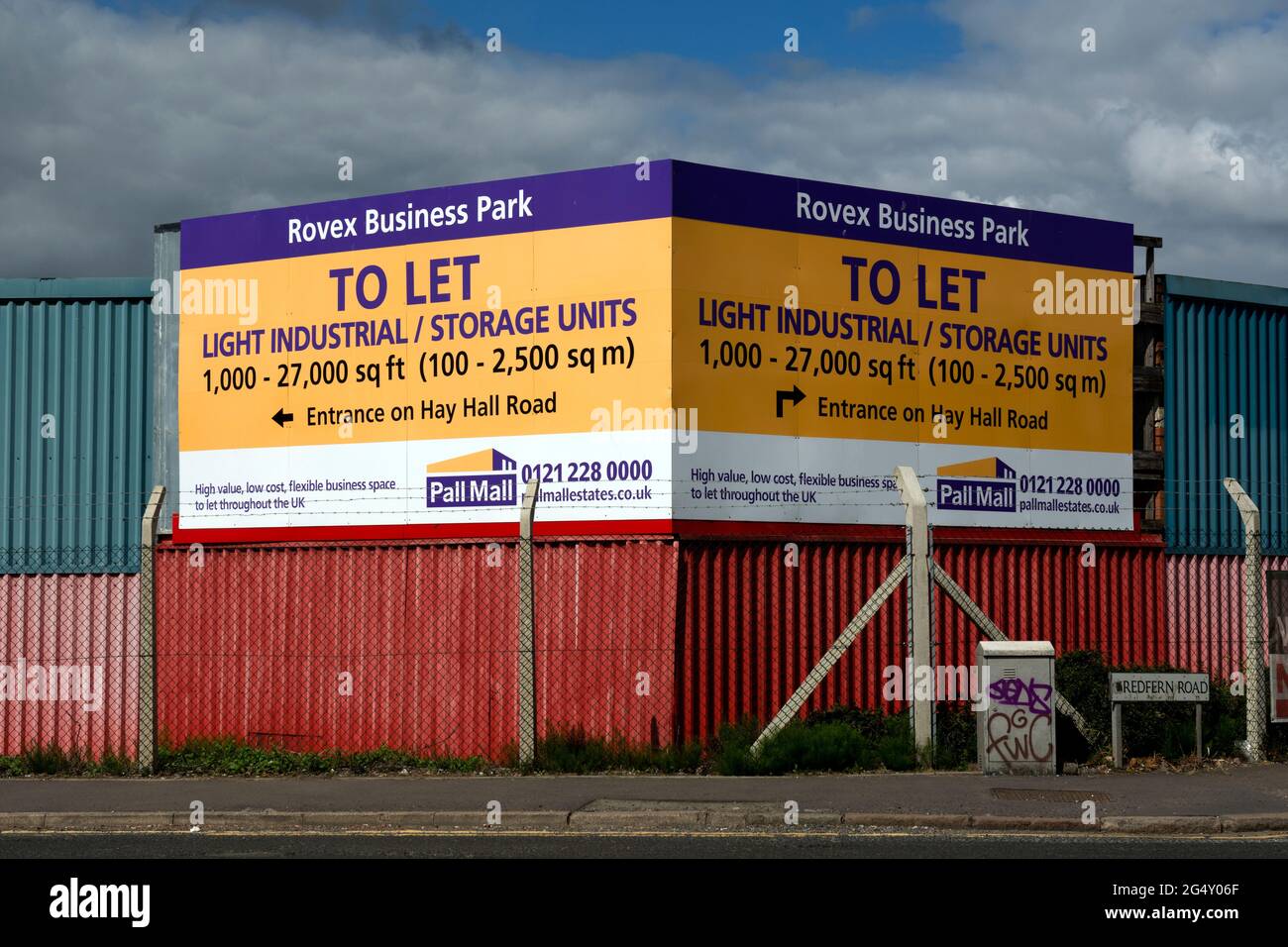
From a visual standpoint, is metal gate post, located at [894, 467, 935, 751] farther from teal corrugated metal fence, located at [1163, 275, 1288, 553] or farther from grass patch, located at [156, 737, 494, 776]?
teal corrugated metal fence, located at [1163, 275, 1288, 553]

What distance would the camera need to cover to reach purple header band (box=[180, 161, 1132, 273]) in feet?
57.9

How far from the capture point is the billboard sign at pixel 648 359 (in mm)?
17547

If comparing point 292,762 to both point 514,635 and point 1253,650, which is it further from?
point 1253,650

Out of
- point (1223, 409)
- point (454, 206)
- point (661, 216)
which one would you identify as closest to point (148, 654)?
point (454, 206)

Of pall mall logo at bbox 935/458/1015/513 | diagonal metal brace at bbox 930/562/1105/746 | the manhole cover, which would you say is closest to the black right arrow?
pall mall logo at bbox 935/458/1015/513

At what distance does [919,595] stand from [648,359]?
12.4 feet

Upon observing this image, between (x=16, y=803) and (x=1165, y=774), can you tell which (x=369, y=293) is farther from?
(x=1165, y=774)

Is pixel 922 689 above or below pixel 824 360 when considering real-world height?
below

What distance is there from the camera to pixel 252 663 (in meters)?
18.8
